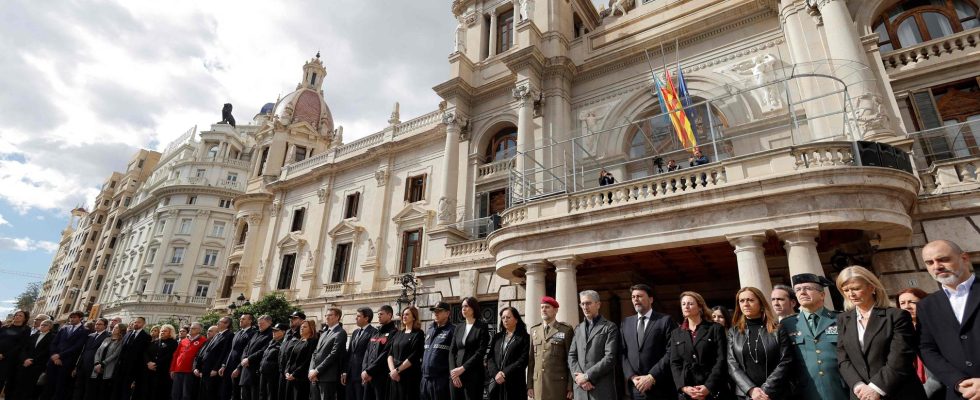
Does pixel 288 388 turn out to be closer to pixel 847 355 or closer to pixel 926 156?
pixel 847 355

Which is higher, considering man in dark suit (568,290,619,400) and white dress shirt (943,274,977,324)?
white dress shirt (943,274,977,324)

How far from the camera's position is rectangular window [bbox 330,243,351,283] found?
23625 mm

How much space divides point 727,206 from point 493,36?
14.9m

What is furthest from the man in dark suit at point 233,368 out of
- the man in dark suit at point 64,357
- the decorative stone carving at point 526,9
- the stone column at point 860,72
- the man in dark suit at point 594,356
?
the decorative stone carving at point 526,9

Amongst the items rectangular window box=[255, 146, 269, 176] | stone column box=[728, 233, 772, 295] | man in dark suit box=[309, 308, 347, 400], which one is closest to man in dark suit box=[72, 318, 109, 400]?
man in dark suit box=[309, 308, 347, 400]

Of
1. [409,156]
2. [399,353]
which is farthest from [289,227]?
[399,353]

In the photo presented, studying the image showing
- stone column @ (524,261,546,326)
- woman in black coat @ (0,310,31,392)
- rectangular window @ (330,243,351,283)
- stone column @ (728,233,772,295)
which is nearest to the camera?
stone column @ (728,233,772,295)

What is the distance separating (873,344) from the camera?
387 cm

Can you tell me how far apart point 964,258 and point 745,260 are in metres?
5.26

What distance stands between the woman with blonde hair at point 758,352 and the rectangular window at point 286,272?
24.4 meters

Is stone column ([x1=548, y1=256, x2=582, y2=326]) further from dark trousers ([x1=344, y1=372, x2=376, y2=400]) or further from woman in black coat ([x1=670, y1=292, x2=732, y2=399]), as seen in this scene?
woman in black coat ([x1=670, y1=292, x2=732, y2=399])

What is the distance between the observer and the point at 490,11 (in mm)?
21891

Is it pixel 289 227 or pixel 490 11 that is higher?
pixel 490 11

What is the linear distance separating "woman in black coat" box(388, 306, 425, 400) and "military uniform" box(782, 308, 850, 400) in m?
4.96
